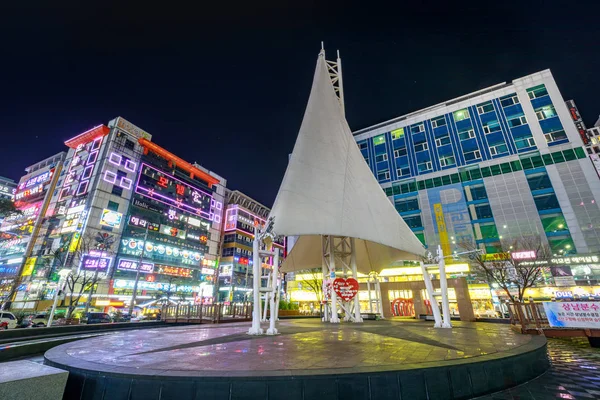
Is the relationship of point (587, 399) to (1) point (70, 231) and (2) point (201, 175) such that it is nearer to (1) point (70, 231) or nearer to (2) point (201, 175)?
(1) point (70, 231)

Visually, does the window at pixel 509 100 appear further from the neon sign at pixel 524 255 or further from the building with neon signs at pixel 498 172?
the neon sign at pixel 524 255

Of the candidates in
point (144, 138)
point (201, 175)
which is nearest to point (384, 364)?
point (144, 138)

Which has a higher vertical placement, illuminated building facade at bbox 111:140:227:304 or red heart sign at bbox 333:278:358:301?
illuminated building facade at bbox 111:140:227:304

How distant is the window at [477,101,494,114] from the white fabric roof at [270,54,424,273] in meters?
35.2

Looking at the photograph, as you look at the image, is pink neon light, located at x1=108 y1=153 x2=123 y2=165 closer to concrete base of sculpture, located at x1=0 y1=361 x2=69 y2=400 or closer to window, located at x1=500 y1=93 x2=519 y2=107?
concrete base of sculpture, located at x1=0 y1=361 x2=69 y2=400

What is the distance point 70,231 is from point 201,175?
96.6ft

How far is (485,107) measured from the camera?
40.2m

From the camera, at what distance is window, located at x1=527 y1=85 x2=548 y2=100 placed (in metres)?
37.2

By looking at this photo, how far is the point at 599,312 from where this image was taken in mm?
8430

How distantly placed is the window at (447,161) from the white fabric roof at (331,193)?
98.8ft

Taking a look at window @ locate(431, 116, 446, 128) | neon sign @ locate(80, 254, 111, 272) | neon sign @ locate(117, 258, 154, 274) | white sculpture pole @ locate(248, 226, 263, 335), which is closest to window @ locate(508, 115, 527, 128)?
window @ locate(431, 116, 446, 128)

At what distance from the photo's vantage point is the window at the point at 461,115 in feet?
135

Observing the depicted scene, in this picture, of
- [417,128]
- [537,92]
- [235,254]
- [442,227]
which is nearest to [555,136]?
[537,92]

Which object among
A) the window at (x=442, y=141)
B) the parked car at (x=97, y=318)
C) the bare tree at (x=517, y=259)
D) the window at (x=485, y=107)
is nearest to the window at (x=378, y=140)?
the window at (x=442, y=141)
